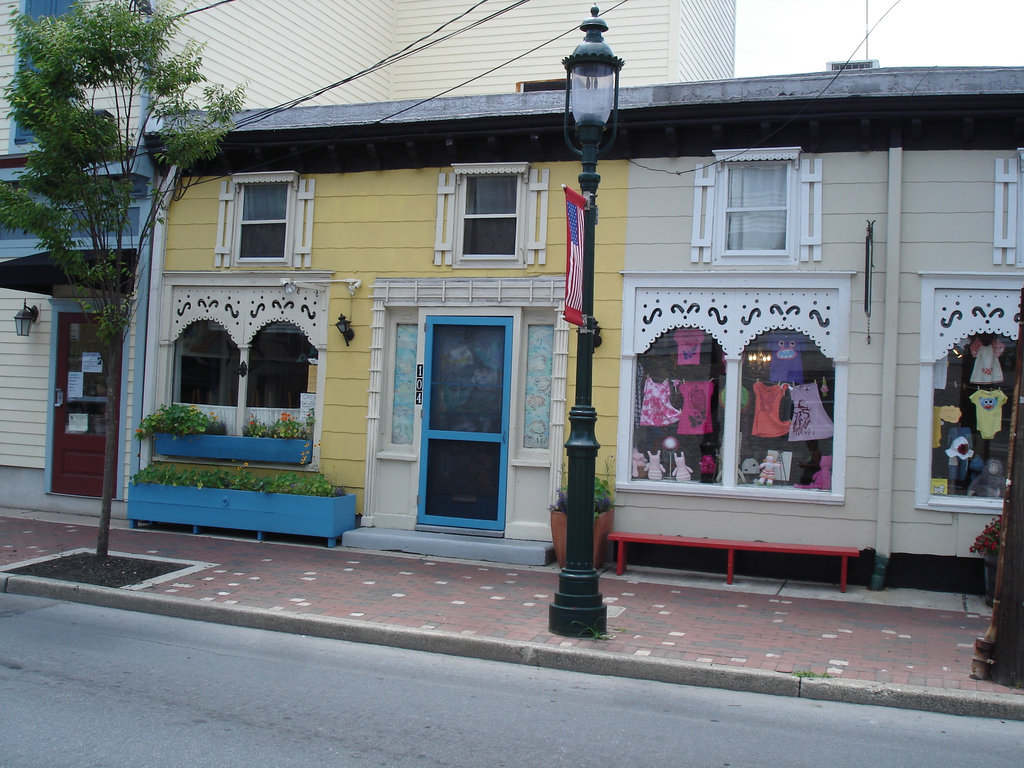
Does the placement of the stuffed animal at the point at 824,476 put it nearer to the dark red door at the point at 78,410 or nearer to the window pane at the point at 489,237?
the window pane at the point at 489,237

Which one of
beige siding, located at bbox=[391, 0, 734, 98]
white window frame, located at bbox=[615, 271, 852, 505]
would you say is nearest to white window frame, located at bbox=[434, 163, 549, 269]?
white window frame, located at bbox=[615, 271, 852, 505]

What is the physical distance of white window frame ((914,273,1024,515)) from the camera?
29.3 ft

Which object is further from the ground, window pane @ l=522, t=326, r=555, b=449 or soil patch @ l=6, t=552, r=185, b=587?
window pane @ l=522, t=326, r=555, b=449

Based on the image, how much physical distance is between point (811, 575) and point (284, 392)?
22.4 ft

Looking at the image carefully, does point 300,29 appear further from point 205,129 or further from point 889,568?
point 889,568

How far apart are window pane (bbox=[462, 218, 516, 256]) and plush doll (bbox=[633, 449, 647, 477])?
9.29 feet

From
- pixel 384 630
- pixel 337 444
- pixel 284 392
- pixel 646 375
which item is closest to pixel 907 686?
pixel 384 630

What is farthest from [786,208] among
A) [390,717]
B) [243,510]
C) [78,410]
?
[78,410]

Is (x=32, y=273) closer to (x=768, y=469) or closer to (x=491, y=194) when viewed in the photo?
(x=491, y=194)

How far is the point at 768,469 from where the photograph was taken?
9656mm

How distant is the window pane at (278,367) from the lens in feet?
37.7

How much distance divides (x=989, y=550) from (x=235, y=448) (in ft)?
28.7

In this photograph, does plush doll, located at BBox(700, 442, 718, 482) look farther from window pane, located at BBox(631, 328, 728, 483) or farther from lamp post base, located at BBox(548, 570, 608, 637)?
lamp post base, located at BBox(548, 570, 608, 637)

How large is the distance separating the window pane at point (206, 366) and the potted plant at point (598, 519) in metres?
4.78
